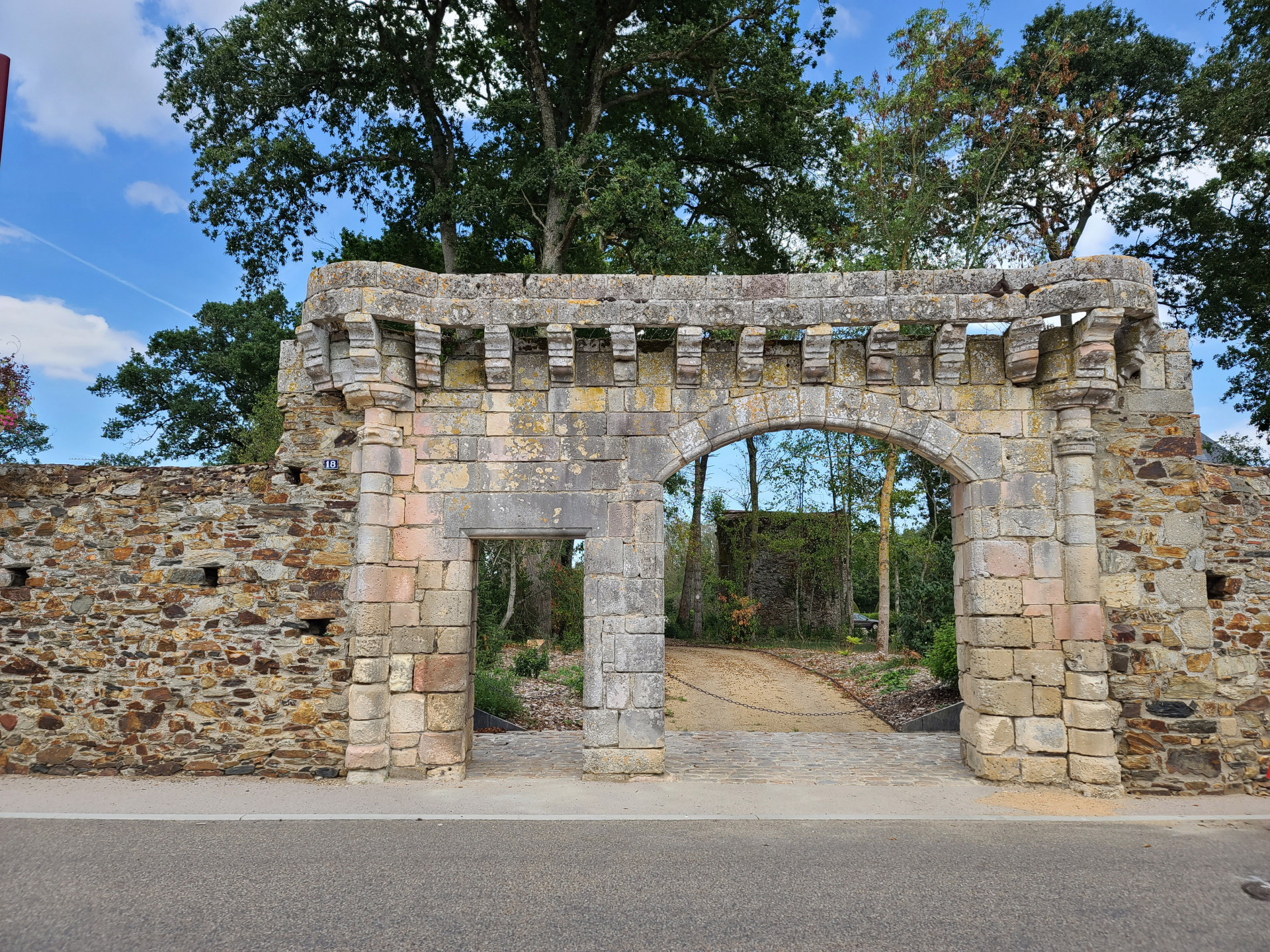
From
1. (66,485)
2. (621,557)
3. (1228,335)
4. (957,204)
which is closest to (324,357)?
(66,485)

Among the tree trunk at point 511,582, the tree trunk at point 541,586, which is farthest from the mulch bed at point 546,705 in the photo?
the tree trunk at point 541,586

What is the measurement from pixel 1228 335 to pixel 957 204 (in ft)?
24.4

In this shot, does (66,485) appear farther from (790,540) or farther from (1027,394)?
(790,540)

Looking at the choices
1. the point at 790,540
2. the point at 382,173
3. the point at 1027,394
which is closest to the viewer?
the point at 1027,394

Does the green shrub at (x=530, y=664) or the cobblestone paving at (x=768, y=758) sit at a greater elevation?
the green shrub at (x=530, y=664)

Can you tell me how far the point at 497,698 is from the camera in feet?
31.0

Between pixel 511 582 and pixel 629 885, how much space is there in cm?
1049

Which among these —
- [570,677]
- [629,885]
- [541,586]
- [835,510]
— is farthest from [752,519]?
[629,885]

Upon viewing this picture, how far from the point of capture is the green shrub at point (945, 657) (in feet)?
32.6

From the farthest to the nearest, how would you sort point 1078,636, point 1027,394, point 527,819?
point 1027,394 → point 1078,636 → point 527,819

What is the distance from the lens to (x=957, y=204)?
13609 millimetres

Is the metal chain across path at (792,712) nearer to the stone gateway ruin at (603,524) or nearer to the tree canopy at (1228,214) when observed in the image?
the stone gateway ruin at (603,524)

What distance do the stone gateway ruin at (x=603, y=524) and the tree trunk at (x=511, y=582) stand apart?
22.1 ft

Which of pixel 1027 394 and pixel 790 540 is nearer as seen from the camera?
pixel 1027 394
